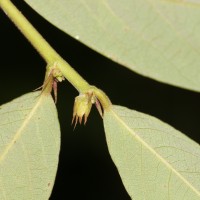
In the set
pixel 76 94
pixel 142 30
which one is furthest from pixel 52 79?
pixel 76 94

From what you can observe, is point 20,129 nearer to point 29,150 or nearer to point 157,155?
point 29,150

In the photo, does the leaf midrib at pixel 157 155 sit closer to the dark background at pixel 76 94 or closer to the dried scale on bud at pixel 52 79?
the dried scale on bud at pixel 52 79

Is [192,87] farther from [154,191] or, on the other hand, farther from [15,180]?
[15,180]

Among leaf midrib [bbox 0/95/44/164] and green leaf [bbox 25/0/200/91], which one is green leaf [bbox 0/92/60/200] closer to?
leaf midrib [bbox 0/95/44/164]

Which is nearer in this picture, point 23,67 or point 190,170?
point 190,170

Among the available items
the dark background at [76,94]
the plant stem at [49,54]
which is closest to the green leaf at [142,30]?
the plant stem at [49,54]

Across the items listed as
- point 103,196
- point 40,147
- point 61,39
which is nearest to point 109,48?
point 40,147
